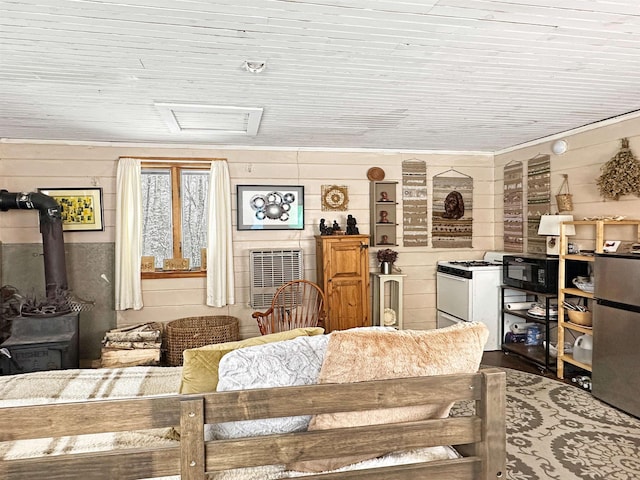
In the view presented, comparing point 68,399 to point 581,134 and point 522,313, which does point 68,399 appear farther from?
point 581,134

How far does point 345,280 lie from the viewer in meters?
4.64

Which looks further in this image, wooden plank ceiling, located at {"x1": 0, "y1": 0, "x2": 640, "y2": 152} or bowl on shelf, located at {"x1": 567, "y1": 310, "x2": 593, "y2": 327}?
bowl on shelf, located at {"x1": 567, "y1": 310, "x2": 593, "y2": 327}

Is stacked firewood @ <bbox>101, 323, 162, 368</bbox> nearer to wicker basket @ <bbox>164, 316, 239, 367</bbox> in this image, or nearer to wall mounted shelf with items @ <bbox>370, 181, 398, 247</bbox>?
wicker basket @ <bbox>164, 316, 239, 367</bbox>

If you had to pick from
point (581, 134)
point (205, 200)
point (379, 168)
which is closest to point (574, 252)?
point (581, 134)

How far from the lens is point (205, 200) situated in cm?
485

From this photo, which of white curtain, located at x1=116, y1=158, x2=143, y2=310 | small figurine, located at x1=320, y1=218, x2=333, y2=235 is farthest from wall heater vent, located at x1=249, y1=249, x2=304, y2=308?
white curtain, located at x1=116, y1=158, x2=143, y2=310

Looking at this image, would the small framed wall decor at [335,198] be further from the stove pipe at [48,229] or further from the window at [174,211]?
the stove pipe at [48,229]

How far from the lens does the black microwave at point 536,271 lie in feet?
12.8

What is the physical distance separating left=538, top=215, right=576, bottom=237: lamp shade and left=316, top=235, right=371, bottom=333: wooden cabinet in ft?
5.66

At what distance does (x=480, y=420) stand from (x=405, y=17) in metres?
1.65

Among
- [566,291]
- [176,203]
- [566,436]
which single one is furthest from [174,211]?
[566,436]

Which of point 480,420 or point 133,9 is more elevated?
point 133,9

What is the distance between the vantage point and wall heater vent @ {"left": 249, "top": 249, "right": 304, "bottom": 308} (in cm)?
486

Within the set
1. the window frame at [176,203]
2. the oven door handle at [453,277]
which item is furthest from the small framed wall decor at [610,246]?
the window frame at [176,203]
